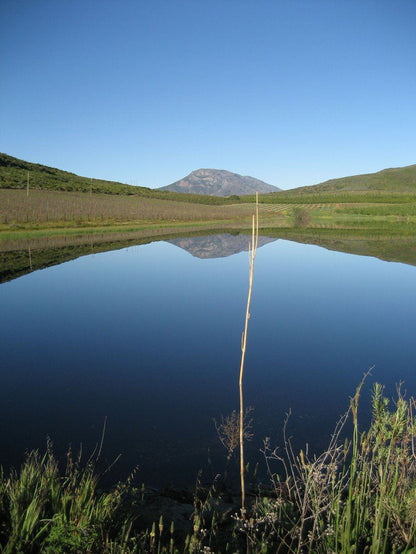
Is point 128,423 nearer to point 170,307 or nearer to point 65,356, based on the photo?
point 65,356

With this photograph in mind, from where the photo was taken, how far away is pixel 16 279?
1184cm

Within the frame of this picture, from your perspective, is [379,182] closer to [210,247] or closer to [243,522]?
[210,247]

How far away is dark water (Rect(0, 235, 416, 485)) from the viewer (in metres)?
4.09

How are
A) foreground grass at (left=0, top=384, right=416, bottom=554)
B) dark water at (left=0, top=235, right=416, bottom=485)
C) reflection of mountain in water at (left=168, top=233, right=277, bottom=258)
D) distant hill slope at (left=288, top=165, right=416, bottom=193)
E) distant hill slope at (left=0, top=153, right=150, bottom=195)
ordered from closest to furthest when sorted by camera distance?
1. foreground grass at (left=0, top=384, right=416, bottom=554)
2. dark water at (left=0, top=235, right=416, bottom=485)
3. reflection of mountain in water at (left=168, top=233, right=277, bottom=258)
4. distant hill slope at (left=0, top=153, right=150, bottom=195)
5. distant hill slope at (left=288, top=165, right=416, bottom=193)

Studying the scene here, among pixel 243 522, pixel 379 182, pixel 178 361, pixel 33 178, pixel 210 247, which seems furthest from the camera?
pixel 379 182

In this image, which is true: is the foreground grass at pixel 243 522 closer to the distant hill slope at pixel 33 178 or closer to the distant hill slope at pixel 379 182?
the distant hill slope at pixel 33 178

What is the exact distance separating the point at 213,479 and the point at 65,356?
12.1 feet

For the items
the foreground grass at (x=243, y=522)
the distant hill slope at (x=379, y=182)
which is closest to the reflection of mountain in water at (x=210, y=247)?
the foreground grass at (x=243, y=522)

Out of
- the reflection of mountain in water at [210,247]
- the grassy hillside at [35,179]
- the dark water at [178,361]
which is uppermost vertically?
the grassy hillside at [35,179]

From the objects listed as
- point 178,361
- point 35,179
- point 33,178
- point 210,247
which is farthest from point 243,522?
point 33,178

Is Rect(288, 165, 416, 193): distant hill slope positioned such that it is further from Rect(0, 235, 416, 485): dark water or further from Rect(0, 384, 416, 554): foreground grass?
Rect(0, 384, 416, 554): foreground grass

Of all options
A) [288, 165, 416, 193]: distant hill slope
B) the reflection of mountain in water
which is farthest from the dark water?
[288, 165, 416, 193]: distant hill slope

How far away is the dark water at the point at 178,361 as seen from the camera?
409cm

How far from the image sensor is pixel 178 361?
240 inches
